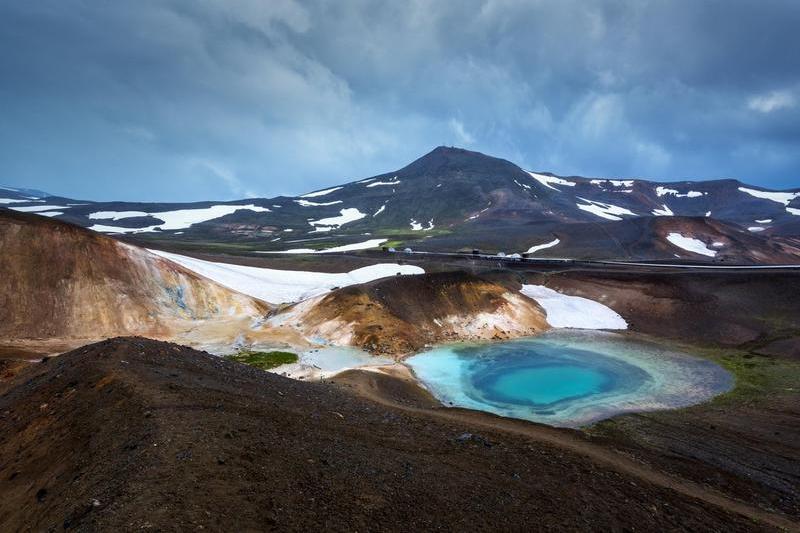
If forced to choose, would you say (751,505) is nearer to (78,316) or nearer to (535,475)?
(535,475)

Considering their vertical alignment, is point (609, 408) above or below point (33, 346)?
below

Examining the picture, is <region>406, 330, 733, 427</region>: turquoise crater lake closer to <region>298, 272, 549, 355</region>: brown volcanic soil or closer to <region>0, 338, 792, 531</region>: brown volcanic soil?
<region>298, 272, 549, 355</region>: brown volcanic soil

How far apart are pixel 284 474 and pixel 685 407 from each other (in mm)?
28723

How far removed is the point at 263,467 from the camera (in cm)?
1062

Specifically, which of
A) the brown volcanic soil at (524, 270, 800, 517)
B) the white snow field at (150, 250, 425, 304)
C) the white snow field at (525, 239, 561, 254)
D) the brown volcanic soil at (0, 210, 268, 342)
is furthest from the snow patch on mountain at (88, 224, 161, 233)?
the brown volcanic soil at (524, 270, 800, 517)

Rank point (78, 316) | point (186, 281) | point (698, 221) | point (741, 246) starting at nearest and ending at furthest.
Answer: point (78, 316) < point (186, 281) < point (741, 246) < point (698, 221)

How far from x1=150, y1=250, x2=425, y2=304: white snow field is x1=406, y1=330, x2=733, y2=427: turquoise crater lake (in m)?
24.3

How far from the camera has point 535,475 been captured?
14.7 metres

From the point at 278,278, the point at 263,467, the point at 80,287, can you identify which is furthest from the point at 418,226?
the point at 263,467

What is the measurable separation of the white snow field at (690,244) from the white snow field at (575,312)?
204ft

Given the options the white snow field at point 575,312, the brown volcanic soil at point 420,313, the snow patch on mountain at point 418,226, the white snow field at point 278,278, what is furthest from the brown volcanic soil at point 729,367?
the snow patch on mountain at point 418,226

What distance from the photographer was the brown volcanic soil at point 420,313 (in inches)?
1689

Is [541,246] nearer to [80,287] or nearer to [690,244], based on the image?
[690,244]

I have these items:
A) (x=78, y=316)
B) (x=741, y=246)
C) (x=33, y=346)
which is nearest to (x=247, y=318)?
(x=78, y=316)
